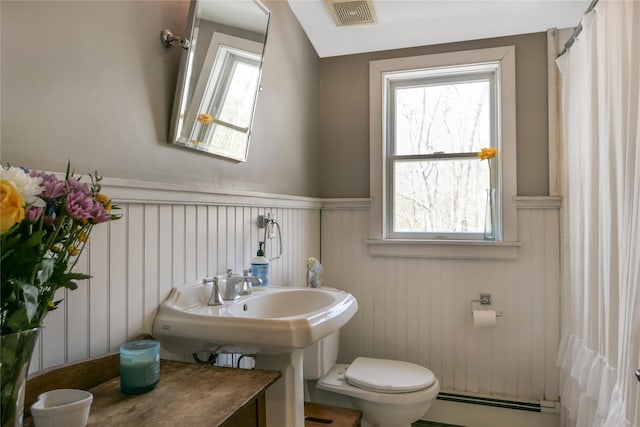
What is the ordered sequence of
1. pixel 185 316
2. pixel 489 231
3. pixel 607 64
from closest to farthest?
1. pixel 185 316
2. pixel 607 64
3. pixel 489 231

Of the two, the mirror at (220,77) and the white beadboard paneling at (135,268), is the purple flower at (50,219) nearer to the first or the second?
the white beadboard paneling at (135,268)

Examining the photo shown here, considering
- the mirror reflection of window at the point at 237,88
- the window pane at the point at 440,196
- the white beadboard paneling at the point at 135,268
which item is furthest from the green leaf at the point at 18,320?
the window pane at the point at 440,196

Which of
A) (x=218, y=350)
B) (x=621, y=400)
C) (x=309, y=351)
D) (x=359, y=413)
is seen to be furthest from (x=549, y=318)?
(x=218, y=350)

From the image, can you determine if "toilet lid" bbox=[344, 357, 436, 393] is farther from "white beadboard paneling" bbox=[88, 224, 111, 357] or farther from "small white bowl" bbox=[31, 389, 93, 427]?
"small white bowl" bbox=[31, 389, 93, 427]

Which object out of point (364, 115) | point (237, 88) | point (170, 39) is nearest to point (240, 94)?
point (237, 88)

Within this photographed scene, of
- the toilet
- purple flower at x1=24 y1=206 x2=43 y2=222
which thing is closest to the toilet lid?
the toilet

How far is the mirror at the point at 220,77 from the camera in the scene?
132 centimetres

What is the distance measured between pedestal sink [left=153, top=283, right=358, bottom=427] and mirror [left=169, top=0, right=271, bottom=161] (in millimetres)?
525

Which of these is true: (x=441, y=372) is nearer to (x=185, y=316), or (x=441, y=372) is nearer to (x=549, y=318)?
(x=549, y=318)

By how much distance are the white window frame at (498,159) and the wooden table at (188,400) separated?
5.10ft

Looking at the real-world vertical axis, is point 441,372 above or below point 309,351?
below

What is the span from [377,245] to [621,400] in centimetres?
139

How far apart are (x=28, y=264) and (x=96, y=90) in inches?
23.2

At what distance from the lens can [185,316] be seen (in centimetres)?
120
